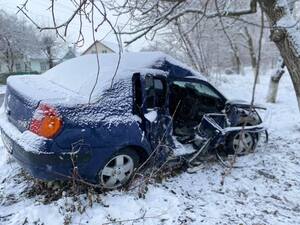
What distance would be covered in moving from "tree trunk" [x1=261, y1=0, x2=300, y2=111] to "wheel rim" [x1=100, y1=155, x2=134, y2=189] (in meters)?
2.40

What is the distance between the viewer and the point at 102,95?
4.09 m

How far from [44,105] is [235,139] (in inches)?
138

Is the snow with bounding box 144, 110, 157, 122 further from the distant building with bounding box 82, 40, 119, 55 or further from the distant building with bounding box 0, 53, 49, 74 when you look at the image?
the distant building with bounding box 0, 53, 49, 74

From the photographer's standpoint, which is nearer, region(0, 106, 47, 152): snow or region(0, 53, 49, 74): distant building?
region(0, 106, 47, 152): snow

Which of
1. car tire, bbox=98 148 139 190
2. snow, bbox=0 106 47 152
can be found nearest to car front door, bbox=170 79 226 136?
car tire, bbox=98 148 139 190

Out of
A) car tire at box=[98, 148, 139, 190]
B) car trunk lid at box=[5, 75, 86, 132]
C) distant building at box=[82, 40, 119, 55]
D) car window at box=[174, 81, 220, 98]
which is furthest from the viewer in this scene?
car window at box=[174, 81, 220, 98]

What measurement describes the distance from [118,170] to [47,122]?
113 centimetres

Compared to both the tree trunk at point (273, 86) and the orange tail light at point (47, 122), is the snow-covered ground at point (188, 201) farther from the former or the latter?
the tree trunk at point (273, 86)

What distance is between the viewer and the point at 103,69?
4.47 metres

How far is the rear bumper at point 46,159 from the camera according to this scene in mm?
3580

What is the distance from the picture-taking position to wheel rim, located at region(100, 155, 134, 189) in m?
4.16

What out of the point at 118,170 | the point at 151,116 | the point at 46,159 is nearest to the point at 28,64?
the point at 151,116

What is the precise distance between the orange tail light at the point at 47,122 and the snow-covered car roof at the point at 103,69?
55cm

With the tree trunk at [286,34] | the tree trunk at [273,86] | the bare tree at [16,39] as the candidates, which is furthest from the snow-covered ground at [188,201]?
the bare tree at [16,39]
